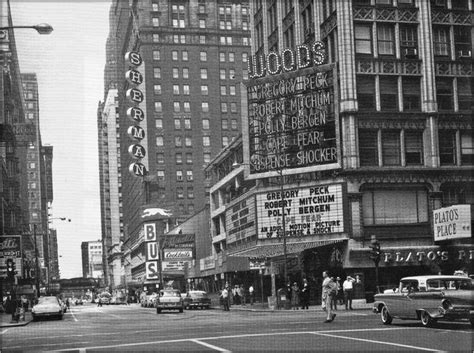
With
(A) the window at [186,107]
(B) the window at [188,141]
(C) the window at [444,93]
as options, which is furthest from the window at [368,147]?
(B) the window at [188,141]

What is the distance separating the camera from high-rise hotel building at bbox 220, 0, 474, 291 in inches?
2009

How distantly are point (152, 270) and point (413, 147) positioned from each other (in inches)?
2451

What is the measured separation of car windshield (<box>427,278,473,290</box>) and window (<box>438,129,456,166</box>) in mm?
29742

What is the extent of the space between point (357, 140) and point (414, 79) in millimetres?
6272

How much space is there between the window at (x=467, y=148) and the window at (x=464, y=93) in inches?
75.7

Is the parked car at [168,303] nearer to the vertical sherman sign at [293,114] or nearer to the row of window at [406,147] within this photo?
the vertical sherman sign at [293,114]

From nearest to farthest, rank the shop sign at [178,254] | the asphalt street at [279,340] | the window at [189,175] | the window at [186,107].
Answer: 1. the asphalt street at [279,340]
2. the shop sign at [178,254]
3. the window at [186,107]
4. the window at [189,175]

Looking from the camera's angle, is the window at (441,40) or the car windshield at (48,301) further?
the window at (441,40)

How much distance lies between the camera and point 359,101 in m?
52.4

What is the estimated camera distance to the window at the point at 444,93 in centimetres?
5353

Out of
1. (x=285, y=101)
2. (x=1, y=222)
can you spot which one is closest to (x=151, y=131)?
(x=1, y=222)

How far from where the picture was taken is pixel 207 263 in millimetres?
86125

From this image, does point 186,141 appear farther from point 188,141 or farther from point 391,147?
point 391,147

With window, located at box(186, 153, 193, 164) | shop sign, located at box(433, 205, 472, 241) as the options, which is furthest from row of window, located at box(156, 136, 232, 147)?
shop sign, located at box(433, 205, 472, 241)
